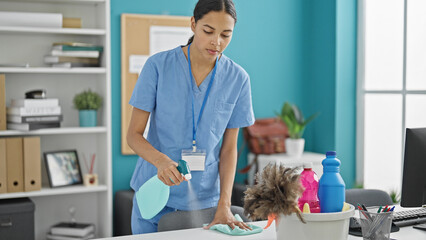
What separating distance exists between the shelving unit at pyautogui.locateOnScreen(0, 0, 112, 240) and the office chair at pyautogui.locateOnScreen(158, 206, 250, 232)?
5.18ft

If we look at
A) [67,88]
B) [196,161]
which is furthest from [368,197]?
[67,88]

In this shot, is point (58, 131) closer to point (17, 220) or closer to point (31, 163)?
point (31, 163)

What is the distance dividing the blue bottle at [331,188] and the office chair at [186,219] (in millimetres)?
531

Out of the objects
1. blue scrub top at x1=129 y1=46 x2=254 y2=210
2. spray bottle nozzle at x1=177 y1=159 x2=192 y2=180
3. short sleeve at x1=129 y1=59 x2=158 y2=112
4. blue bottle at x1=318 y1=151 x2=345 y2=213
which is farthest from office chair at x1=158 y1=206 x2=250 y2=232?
blue bottle at x1=318 y1=151 x2=345 y2=213

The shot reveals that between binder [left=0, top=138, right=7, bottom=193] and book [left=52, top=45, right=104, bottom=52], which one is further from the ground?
book [left=52, top=45, right=104, bottom=52]

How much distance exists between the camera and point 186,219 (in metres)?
1.98

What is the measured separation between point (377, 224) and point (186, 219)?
0.71 m

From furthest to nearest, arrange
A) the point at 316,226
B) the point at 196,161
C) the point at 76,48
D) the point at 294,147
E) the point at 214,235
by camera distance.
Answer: the point at 294,147 → the point at 76,48 → the point at 196,161 → the point at 214,235 → the point at 316,226

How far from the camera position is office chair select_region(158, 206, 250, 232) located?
1.93 meters

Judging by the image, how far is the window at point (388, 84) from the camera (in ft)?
11.8

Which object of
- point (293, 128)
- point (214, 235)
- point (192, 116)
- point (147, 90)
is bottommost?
point (214, 235)

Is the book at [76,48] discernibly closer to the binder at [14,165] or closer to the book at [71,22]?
the book at [71,22]

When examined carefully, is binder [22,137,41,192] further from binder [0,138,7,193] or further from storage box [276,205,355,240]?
storage box [276,205,355,240]

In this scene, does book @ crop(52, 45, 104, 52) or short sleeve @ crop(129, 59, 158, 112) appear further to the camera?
book @ crop(52, 45, 104, 52)
